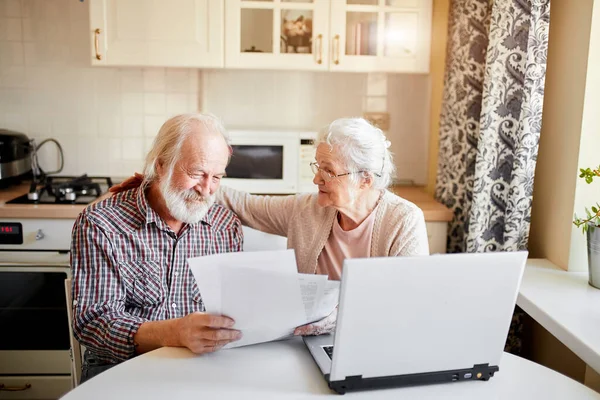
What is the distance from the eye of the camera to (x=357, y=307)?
1141 millimetres

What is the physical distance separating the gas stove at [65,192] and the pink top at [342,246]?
1219 mm

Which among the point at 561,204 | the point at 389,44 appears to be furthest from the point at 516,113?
the point at 389,44

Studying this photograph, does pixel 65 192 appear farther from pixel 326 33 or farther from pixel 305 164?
pixel 326 33

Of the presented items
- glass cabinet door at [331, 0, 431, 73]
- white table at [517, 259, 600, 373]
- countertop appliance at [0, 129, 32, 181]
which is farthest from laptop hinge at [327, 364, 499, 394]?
countertop appliance at [0, 129, 32, 181]

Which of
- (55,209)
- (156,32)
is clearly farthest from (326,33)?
(55,209)

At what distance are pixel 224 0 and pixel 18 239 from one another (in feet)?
4.35

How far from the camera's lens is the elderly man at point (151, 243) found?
5.28ft

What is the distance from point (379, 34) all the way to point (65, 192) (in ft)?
5.00

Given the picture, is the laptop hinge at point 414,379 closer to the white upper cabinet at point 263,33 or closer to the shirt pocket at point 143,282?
the shirt pocket at point 143,282

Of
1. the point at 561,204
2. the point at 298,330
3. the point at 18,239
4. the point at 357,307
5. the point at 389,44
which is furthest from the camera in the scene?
the point at 389,44

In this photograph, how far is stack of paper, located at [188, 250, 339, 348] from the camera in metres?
1.18

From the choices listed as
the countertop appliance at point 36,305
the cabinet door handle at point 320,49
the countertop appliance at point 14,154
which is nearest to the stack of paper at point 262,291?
the countertop appliance at point 36,305

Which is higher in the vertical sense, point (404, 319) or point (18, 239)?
point (404, 319)

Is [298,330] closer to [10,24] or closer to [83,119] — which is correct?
[83,119]
